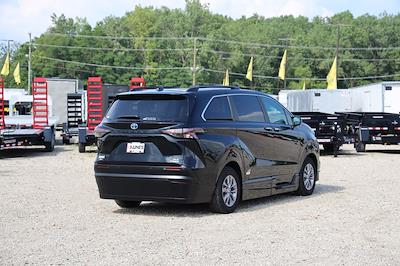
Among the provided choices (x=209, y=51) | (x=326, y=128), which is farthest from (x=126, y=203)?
(x=209, y=51)

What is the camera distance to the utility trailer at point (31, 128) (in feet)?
73.7

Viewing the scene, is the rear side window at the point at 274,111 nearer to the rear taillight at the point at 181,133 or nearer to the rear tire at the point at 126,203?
the rear taillight at the point at 181,133

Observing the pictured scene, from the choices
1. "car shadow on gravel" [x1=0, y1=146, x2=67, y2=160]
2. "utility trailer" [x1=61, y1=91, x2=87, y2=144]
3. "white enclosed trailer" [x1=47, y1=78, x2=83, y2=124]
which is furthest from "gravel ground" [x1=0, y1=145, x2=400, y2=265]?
"white enclosed trailer" [x1=47, y1=78, x2=83, y2=124]

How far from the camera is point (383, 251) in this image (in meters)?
7.46

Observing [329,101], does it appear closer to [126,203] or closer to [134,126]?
[126,203]

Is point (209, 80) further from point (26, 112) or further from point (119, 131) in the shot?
point (119, 131)

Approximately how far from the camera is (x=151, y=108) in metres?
9.92

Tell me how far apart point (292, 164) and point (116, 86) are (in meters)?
16.7

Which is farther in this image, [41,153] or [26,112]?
[26,112]

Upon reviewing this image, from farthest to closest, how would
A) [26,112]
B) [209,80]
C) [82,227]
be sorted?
1. [209,80]
2. [26,112]
3. [82,227]

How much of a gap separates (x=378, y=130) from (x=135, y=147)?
16956mm

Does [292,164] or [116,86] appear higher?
[116,86]

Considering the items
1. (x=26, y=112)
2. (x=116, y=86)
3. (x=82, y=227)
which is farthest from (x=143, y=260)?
(x=26, y=112)

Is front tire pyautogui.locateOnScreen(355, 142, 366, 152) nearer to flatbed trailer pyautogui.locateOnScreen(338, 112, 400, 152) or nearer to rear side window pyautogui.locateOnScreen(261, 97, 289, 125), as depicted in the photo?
flatbed trailer pyautogui.locateOnScreen(338, 112, 400, 152)
